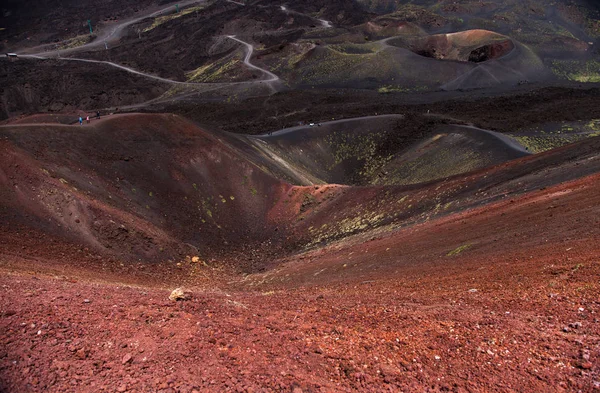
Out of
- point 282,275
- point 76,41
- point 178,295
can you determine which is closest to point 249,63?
point 76,41

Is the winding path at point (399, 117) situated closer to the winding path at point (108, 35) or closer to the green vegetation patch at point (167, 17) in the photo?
the winding path at point (108, 35)

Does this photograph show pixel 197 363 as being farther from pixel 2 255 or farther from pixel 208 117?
pixel 208 117

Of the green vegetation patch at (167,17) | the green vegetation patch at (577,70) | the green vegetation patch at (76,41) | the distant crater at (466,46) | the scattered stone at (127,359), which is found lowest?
the green vegetation patch at (577,70)

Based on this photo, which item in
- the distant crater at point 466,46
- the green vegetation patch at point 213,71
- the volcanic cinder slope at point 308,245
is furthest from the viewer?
the green vegetation patch at point 213,71

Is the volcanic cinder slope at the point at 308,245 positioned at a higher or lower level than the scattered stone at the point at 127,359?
lower

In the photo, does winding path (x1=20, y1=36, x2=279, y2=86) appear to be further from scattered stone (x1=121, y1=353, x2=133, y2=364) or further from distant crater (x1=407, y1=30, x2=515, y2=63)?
scattered stone (x1=121, y1=353, x2=133, y2=364)

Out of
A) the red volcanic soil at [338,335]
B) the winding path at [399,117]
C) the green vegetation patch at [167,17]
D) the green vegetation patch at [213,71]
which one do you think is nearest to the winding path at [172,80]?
the green vegetation patch at [213,71]

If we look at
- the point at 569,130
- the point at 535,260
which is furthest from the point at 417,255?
the point at 569,130
